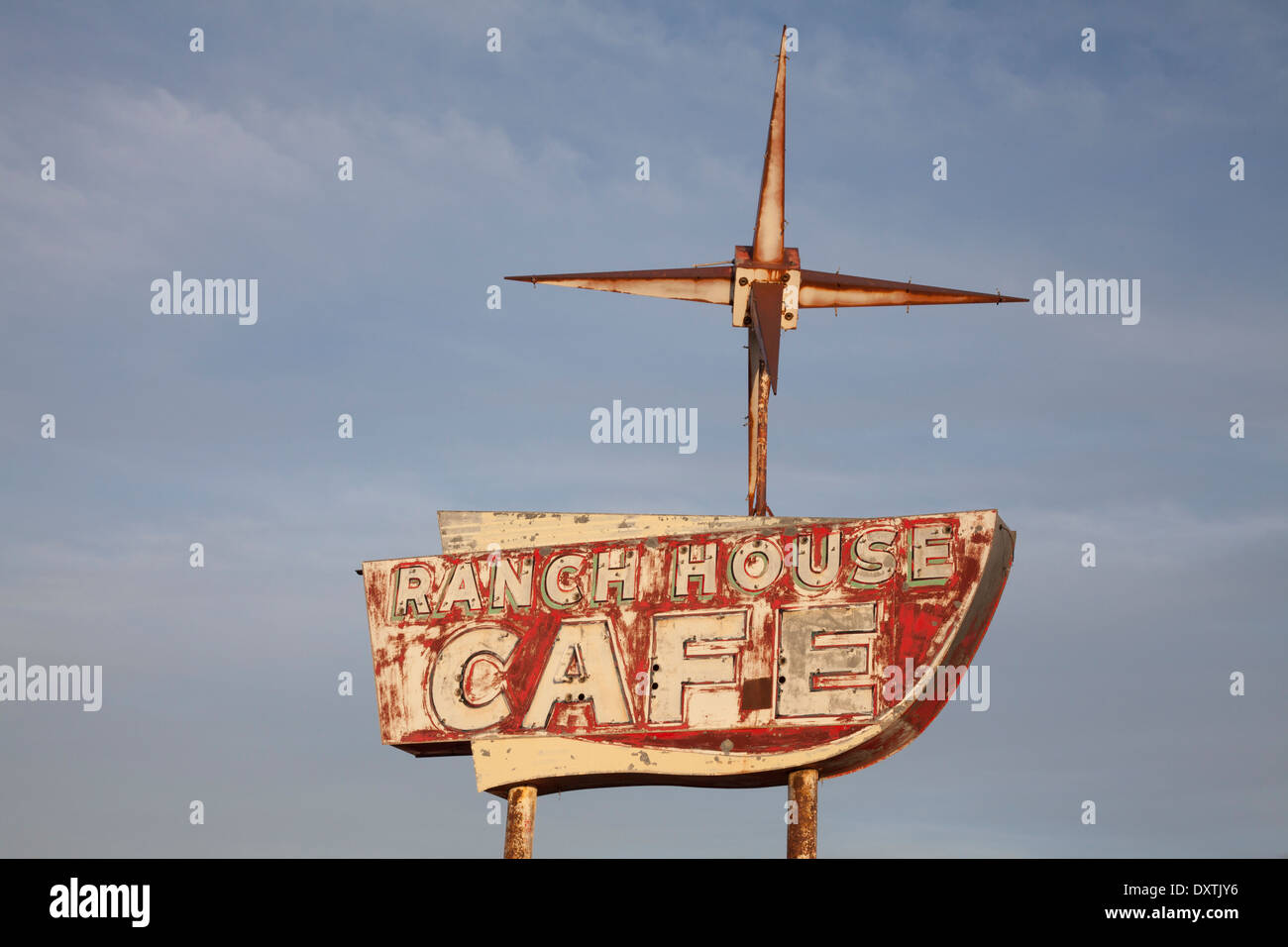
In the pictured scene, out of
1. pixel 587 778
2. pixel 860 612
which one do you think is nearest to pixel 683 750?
pixel 587 778

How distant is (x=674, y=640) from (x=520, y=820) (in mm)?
4134

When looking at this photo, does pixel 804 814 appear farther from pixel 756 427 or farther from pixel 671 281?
pixel 671 281

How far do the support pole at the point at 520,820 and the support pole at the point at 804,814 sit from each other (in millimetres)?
4593

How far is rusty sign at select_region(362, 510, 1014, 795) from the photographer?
2825 centimetres

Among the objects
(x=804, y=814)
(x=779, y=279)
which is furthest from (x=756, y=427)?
(x=804, y=814)

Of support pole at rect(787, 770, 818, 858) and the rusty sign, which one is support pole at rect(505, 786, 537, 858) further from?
support pole at rect(787, 770, 818, 858)

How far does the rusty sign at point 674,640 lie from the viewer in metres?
28.2

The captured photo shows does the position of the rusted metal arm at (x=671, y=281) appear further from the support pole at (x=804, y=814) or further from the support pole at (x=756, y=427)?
the support pole at (x=804, y=814)

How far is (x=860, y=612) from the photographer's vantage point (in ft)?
94.0

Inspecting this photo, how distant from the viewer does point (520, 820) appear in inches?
1161
